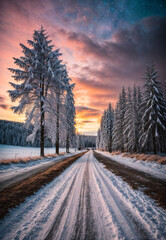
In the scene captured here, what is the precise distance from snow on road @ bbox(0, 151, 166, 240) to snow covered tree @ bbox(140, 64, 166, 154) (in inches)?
650

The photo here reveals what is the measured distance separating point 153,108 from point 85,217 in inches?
769

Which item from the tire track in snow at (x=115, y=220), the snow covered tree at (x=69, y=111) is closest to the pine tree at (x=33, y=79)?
the snow covered tree at (x=69, y=111)

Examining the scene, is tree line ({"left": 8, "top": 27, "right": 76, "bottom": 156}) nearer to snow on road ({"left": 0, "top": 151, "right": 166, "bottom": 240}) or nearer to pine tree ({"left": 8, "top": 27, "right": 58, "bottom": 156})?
pine tree ({"left": 8, "top": 27, "right": 58, "bottom": 156})

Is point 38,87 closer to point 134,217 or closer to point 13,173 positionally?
point 13,173

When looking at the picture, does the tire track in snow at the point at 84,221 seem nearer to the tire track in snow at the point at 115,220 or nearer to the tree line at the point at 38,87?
the tire track in snow at the point at 115,220

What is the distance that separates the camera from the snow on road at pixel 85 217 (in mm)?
1921

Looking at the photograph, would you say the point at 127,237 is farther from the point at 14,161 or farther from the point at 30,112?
the point at 30,112

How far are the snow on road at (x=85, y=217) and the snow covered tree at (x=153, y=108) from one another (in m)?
16.5

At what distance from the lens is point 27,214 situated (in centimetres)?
251

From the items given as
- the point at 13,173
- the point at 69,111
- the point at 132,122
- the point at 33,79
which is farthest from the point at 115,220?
the point at 132,122

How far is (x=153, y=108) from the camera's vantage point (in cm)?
1717

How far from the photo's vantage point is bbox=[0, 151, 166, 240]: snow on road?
6.30 ft

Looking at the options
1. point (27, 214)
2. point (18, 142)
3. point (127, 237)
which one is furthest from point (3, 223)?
point (18, 142)

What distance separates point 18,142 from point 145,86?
382 feet
